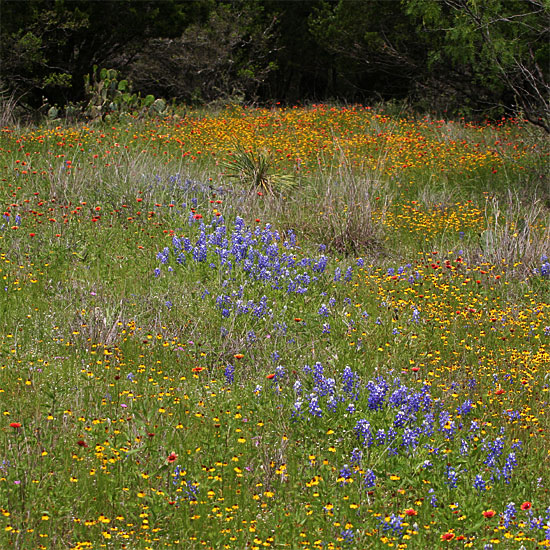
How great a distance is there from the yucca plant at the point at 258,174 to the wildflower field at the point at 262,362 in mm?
A: 36

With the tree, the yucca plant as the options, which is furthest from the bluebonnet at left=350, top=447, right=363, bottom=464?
the tree

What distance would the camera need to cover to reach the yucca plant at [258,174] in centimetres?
891

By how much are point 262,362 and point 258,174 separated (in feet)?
14.9

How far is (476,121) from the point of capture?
53.7 feet

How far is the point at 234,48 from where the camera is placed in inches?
776

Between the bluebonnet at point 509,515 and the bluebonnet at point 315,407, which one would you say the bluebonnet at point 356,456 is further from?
the bluebonnet at point 509,515

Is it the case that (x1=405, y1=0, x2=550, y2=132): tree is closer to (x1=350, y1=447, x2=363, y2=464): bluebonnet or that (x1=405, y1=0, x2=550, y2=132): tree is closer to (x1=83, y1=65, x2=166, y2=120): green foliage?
(x1=83, y1=65, x2=166, y2=120): green foliage

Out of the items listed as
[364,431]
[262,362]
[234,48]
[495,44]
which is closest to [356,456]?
[364,431]

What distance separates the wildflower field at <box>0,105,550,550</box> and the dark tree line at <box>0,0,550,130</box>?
566cm

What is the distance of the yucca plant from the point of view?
891 centimetres

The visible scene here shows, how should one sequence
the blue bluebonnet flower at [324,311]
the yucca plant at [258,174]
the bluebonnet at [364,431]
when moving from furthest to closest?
1. the yucca plant at [258,174]
2. the blue bluebonnet flower at [324,311]
3. the bluebonnet at [364,431]

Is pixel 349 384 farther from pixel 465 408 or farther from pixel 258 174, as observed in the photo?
pixel 258 174

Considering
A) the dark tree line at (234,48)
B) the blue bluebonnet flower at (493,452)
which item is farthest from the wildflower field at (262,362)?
the dark tree line at (234,48)

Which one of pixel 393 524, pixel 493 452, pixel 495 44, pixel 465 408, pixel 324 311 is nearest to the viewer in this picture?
pixel 393 524
